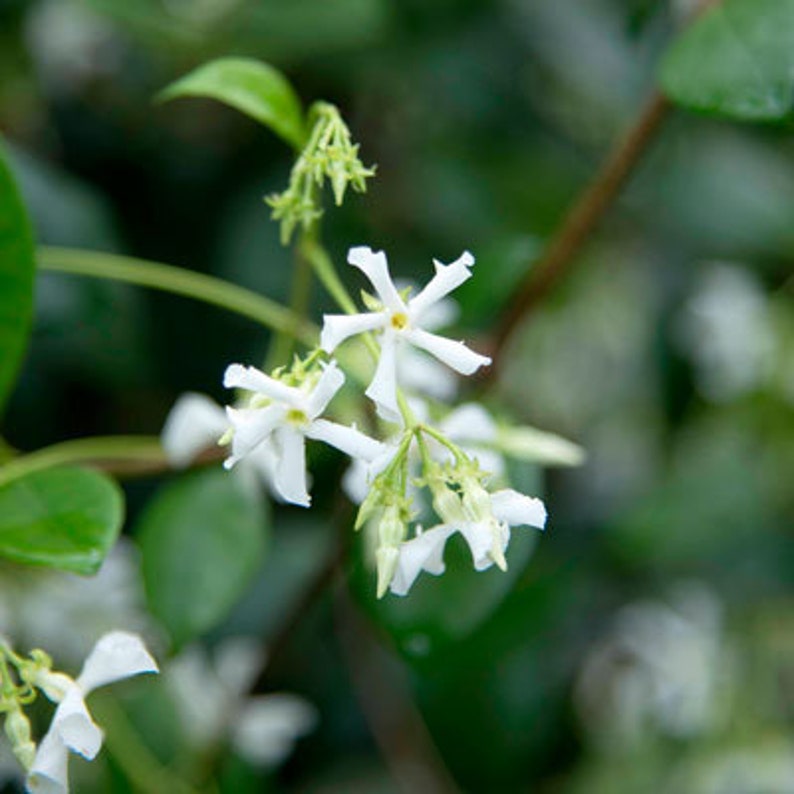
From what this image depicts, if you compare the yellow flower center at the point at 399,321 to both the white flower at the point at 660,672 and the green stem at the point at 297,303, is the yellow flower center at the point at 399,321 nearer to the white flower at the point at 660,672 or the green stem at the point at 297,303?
the green stem at the point at 297,303

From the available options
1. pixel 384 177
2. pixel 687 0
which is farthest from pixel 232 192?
pixel 687 0

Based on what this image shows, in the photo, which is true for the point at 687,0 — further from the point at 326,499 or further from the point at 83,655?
the point at 83,655

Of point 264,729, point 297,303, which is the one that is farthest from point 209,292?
point 264,729

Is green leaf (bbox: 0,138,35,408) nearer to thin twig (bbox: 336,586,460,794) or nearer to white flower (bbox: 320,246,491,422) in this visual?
white flower (bbox: 320,246,491,422)

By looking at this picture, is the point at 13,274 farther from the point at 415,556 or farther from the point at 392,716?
the point at 392,716

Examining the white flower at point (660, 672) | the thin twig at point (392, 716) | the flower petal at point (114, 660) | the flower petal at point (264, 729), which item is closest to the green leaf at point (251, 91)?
the flower petal at point (114, 660)

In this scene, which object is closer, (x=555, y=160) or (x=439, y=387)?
(x=439, y=387)
